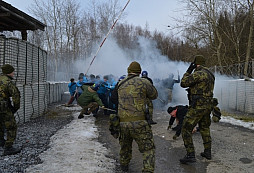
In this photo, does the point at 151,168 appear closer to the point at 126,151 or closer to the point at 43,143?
the point at 126,151

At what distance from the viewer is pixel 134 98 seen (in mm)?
3459

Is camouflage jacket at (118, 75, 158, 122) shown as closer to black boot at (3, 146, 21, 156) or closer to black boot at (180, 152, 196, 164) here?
black boot at (180, 152, 196, 164)

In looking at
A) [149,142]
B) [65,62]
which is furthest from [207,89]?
[65,62]

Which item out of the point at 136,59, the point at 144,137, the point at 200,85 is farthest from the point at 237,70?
the point at 136,59

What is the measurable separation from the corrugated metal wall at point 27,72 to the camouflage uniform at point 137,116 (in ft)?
14.9

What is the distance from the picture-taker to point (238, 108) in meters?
10.2

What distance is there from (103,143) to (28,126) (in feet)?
9.22

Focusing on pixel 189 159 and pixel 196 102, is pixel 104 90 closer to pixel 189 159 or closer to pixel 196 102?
pixel 196 102

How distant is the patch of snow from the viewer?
3791 mm

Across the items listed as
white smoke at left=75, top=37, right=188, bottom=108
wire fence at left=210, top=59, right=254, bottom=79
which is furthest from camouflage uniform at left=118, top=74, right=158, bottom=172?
white smoke at left=75, top=37, right=188, bottom=108

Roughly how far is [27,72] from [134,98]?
5.42 metres

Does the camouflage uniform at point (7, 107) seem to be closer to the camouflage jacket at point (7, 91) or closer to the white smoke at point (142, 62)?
the camouflage jacket at point (7, 91)

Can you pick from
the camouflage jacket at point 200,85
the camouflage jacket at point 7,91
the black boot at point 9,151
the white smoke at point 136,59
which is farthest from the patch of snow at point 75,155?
the white smoke at point 136,59

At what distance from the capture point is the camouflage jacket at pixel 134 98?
11.3ft
